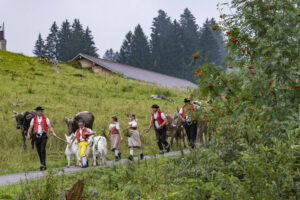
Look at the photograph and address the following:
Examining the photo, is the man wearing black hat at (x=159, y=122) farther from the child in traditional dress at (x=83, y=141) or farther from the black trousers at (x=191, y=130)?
the child in traditional dress at (x=83, y=141)

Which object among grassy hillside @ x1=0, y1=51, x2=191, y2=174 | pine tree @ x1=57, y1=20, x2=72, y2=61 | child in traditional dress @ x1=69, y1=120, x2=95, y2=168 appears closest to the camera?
child in traditional dress @ x1=69, y1=120, x2=95, y2=168

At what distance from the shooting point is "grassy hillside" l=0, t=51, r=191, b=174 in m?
15.3

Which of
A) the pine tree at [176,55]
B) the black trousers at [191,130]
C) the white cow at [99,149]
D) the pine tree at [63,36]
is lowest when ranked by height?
the white cow at [99,149]

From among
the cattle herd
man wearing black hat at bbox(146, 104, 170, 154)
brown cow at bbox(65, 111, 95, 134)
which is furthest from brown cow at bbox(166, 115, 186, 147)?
brown cow at bbox(65, 111, 95, 134)

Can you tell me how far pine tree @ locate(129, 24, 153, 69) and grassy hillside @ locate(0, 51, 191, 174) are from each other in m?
33.1

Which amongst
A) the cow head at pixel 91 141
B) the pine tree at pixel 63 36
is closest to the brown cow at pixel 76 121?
the cow head at pixel 91 141

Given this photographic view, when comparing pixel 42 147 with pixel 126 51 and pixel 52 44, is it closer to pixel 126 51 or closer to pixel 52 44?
pixel 126 51

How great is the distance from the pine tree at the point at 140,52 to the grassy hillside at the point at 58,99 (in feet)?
108

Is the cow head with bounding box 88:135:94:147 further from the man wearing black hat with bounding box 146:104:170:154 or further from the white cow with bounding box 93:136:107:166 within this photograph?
the man wearing black hat with bounding box 146:104:170:154

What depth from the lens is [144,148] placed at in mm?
17312

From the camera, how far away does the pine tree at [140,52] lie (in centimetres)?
7244

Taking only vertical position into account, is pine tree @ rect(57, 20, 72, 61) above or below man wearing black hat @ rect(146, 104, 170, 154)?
above

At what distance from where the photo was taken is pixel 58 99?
25938 millimetres

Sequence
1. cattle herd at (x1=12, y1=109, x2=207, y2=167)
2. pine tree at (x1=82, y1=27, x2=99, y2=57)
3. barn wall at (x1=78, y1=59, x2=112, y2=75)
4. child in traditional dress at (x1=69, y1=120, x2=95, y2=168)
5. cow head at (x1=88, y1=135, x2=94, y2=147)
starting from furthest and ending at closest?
1. pine tree at (x1=82, y1=27, x2=99, y2=57)
2. barn wall at (x1=78, y1=59, x2=112, y2=75)
3. cow head at (x1=88, y1=135, x2=94, y2=147)
4. cattle herd at (x1=12, y1=109, x2=207, y2=167)
5. child in traditional dress at (x1=69, y1=120, x2=95, y2=168)
